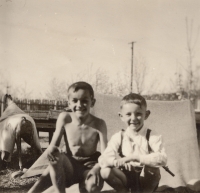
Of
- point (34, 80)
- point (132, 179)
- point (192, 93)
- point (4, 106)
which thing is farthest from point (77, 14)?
point (132, 179)

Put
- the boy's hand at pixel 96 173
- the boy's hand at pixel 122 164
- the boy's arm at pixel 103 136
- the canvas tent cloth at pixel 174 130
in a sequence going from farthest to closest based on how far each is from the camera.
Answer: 1. the canvas tent cloth at pixel 174 130
2. the boy's arm at pixel 103 136
3. the boy's hand at pixel 96 173
4. the boy's hand at pixel 122 164

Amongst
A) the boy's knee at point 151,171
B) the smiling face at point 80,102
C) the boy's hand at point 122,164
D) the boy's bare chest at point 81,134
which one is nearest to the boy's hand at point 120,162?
the boy's hand at point 122,164

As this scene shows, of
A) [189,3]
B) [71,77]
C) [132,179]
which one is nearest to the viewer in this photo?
[132,179]

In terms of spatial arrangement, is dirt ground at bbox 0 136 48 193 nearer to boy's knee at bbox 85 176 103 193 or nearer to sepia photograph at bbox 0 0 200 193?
sepia photograph at bbox 0 0 200 193

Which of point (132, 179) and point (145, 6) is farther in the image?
point (145, 6)

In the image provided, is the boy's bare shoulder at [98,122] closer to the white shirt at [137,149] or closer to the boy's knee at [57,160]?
the white shirt at [137,149]

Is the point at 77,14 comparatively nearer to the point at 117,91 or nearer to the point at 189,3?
the point at 117,91

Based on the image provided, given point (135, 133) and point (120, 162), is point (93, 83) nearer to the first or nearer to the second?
point (135, 133)
